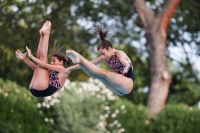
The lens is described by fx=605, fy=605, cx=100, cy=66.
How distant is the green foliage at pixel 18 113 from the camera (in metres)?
14.7

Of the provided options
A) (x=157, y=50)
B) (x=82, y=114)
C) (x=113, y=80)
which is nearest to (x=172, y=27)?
(x=157, y=50)

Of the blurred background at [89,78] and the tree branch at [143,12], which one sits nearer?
the blurred background at [89,78]

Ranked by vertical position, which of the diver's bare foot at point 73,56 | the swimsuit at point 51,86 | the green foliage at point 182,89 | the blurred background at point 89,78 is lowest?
the green foliage at point 182,89

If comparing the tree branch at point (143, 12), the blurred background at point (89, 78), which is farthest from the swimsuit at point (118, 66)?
the tree branch at point (143, 12)

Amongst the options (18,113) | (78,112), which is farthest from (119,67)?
(78,112)

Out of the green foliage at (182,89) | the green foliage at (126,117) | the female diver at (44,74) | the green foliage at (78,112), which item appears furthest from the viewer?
the green foliage at (182,89)

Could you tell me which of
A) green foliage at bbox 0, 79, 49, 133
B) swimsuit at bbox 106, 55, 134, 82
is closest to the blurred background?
green foliage at bbox 0, 79, 49, 133

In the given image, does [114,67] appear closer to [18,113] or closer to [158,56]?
[18,113]

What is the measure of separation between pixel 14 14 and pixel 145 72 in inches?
261

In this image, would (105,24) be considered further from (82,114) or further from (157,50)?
(82,114)

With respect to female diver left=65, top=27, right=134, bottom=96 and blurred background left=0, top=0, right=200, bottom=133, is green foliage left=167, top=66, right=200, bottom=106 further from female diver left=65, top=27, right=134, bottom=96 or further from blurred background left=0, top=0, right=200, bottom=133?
female diver left=65, top=27, right=134, bottom=96

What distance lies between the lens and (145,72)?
25.0 m

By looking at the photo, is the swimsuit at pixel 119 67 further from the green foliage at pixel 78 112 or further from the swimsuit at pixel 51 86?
the green foliage at pixel 78 112

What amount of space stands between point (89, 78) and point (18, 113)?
6557 mm
